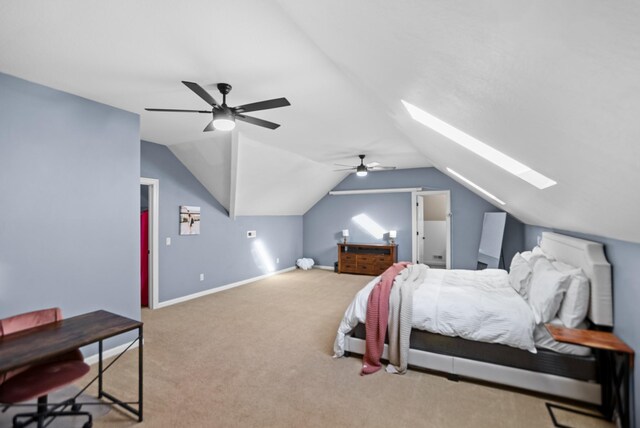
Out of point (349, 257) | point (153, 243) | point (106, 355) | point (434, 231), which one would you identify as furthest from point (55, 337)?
point (434, 231)

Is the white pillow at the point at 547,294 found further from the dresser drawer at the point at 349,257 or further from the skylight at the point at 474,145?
the dresser drawer at the point at 349,257

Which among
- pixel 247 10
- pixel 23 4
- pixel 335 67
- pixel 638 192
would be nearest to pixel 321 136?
pixel 335 67

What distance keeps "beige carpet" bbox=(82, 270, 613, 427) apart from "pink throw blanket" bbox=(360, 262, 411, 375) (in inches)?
4.4

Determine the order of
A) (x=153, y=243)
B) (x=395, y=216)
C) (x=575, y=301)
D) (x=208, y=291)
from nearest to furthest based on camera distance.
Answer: (x=575, y=301) < (x=153, y=243) < (x=208, y=291) < (x=395, y=216)

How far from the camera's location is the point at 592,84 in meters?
0.76

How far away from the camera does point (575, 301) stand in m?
2.31

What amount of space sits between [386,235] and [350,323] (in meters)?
4.42

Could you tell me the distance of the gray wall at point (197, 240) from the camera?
4.67 metres

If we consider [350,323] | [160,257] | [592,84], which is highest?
[592,84]

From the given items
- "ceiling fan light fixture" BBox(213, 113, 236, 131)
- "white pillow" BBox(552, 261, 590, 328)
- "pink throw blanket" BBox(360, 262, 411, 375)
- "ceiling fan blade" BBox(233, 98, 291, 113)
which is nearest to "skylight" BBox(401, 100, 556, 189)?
"white pillow" BBox(552, 261, 590, 328)

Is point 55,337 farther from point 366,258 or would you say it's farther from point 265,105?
point 366,258

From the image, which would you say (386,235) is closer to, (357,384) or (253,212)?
(253,212)

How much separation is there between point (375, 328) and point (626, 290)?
6.19 feet

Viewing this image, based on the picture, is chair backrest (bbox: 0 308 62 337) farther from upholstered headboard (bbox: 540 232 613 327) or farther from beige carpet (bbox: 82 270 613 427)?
upholstered headboard (bbox: 540 232 613 327)
